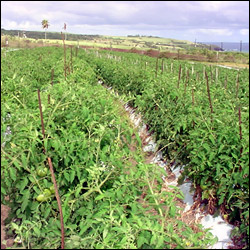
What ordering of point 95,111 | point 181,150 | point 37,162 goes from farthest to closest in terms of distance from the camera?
point 181,150 < point 95,111 < point 37,162

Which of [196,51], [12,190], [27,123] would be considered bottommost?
[12,190]

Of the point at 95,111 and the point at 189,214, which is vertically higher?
the point at 95,111

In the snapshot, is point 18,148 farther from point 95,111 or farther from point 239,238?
point 239,238

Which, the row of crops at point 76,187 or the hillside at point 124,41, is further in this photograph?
the hillside at point 124,41

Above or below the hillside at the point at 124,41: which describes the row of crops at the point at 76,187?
below

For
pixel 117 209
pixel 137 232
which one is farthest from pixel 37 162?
pixel 137 232

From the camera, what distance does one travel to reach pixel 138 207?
2.54 meters

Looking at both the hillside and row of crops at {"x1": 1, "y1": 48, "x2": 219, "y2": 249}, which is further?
the hillside

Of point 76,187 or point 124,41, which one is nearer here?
point 76,187

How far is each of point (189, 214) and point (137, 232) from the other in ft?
7.03

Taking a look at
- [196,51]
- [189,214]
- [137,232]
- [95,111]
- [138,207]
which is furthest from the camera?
[196,51]

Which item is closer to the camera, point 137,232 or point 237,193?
point 137,232

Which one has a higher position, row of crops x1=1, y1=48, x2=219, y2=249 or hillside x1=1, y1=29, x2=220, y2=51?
hillside x1=1, y1=29, x2=220, y2=51

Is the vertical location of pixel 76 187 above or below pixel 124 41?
below
